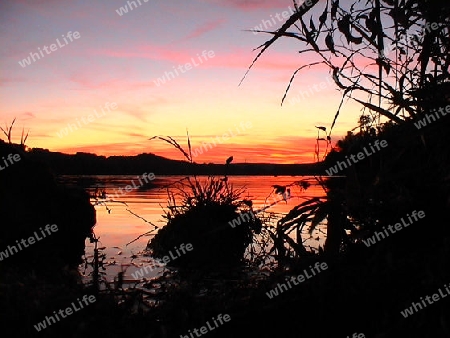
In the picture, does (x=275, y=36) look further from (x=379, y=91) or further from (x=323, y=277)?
(x=323, y=277)

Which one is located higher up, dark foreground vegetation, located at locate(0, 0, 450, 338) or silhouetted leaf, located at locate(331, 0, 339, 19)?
silhouetted leaf, located at locate(331, 0, 339, 19)

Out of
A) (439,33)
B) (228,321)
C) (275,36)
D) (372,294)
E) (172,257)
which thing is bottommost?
(372,294)

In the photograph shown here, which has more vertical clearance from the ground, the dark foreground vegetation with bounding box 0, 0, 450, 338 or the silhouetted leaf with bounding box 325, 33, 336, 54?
the silhouetted leaf with bounding box 325, 33, 336, 54

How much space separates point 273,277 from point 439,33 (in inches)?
81.5

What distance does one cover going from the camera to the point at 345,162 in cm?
430

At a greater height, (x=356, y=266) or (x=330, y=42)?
(x=330, y=42)

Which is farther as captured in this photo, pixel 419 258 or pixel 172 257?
pixel 172 257

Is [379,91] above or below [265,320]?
above

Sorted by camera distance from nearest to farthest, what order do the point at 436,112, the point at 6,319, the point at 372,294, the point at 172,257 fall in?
the point at 6,319 < the point at 372,294 < the point at 436,112 < the point at 172,257

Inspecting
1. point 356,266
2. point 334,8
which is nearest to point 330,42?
point 334,8

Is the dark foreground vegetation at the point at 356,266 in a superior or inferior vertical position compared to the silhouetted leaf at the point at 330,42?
inferior

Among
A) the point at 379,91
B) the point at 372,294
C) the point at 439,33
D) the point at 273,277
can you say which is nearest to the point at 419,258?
the point at 372,294

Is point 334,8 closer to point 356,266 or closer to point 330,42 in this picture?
point 330,42

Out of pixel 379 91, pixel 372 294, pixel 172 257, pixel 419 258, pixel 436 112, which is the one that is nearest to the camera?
pixel 372 294
